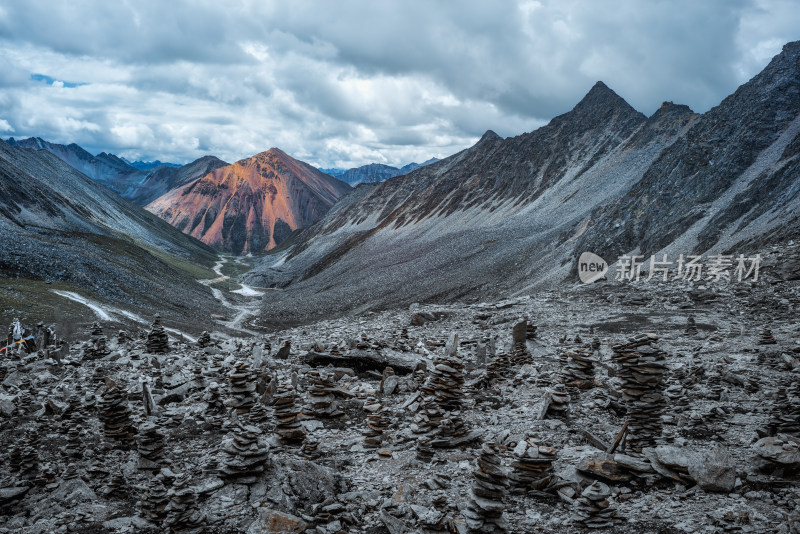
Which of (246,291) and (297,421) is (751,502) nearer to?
(297,421)

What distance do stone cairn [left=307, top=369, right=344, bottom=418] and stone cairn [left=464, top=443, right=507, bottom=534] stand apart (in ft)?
19.2

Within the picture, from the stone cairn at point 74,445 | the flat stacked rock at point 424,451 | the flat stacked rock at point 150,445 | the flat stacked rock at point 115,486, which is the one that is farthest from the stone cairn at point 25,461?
the flat stacked rock at point 424,451

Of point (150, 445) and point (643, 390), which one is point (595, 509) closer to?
point (643, 390)

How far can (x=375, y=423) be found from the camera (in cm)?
1159

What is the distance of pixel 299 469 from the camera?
9.05m

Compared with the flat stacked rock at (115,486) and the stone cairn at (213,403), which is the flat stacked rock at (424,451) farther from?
the flat stacked rock at (115,486)

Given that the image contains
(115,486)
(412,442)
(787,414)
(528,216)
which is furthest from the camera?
(528,216)

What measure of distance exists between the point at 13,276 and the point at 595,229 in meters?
66.3

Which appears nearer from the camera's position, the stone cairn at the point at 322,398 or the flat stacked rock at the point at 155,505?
the flat stacked rock at the point at 155,505

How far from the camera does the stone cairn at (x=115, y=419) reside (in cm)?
1140

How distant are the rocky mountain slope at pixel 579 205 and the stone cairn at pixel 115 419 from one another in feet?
129

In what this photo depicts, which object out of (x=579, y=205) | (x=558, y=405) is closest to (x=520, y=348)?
(x=558, y=405)

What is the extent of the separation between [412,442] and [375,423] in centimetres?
123

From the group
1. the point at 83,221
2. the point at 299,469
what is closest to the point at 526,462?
the point at 299,469
